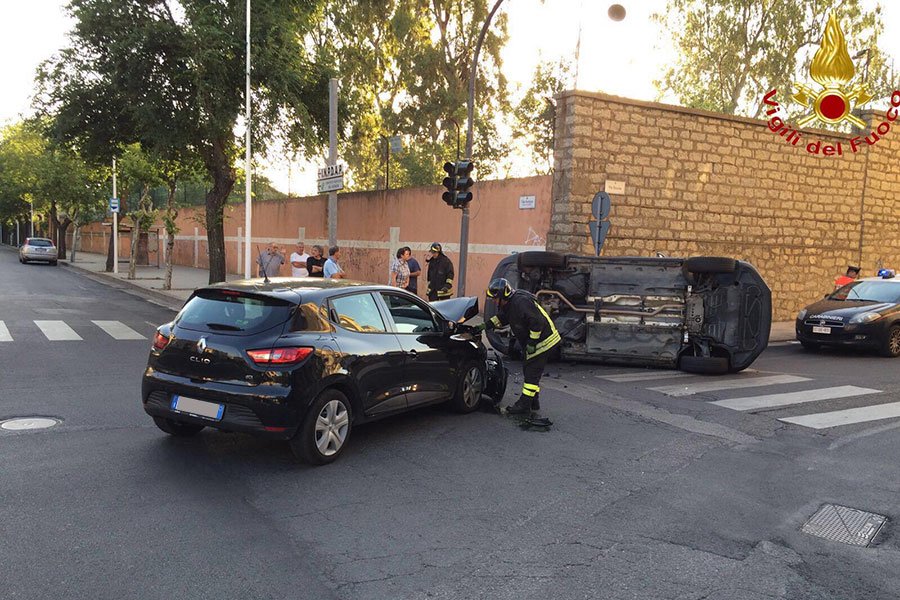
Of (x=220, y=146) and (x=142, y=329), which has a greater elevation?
(x=220, y=146)

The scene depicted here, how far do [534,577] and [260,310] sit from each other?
290 cm

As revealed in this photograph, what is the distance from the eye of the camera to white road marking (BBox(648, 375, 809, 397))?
8.94 meters

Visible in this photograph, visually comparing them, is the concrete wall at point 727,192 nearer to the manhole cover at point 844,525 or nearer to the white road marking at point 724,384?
the white road marking at point 724,384

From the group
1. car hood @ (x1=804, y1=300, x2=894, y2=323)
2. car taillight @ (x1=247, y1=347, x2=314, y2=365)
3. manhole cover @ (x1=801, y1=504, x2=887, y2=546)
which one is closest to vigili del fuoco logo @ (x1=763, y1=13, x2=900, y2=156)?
car hood @ (x1=804, y1=300, x2=894, y2=323)

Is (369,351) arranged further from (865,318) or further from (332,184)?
(865,318)

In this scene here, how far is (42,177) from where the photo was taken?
40.3m

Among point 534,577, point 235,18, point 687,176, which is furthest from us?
point 235,18

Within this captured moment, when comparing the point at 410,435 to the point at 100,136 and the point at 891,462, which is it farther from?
the point at 100,136

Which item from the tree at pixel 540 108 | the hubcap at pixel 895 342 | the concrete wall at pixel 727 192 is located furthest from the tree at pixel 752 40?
the hubcap at pixel 895 342

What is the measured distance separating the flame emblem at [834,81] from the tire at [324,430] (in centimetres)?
1915

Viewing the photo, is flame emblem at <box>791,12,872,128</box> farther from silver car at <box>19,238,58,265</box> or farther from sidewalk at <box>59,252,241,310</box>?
silver car at <box>19,238,58,265</box>

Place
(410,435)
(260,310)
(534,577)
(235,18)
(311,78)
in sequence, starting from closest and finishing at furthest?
(534,577)
(260,310)
(410,435)
(235,18)
(311,78)

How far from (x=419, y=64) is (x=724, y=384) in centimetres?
2704

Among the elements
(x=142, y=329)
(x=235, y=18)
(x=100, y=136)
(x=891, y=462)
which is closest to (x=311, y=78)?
(x=235, y=18)
